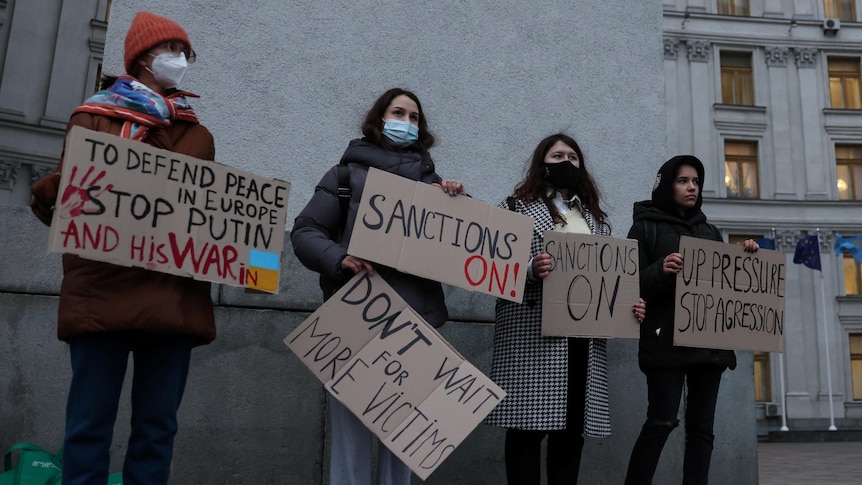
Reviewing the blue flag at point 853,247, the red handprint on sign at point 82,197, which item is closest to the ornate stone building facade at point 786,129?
the blue flag at point 853,247

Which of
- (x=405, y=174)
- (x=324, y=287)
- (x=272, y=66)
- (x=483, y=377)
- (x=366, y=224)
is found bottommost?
(x=483, y=377)

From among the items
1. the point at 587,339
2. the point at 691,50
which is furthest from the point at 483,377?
the point at 691,50

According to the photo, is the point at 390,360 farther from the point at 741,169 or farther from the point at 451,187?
the point at 741,169

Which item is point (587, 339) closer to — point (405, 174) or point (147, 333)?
point (405, 174)

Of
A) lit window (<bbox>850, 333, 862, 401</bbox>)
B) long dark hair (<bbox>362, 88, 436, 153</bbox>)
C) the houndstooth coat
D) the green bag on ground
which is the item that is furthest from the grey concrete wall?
lit window (<bbox>850, 333, 862, 401</bbox>)

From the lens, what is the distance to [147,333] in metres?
2.42

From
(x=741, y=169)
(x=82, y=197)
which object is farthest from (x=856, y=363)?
(x=82, y=197)

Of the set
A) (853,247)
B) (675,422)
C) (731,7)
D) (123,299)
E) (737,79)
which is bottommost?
(675,422)

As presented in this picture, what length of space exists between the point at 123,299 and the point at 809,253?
2204cm

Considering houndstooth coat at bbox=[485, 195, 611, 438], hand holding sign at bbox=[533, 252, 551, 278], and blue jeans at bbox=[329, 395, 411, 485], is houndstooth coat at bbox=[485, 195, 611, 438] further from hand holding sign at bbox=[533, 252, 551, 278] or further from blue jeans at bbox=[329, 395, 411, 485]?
blue jeans at bbox=[329, 395, 411, 485]

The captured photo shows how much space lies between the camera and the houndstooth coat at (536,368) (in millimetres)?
3100

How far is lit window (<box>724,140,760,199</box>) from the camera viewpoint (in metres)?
24.1

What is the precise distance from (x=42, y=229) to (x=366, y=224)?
5.82 feet

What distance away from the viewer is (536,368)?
3.18 m
